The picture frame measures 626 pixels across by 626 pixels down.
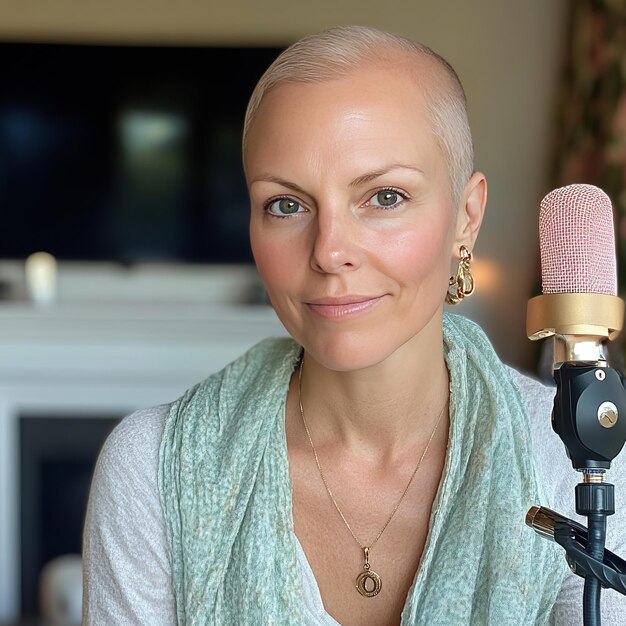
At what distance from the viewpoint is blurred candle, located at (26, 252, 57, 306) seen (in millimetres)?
3762

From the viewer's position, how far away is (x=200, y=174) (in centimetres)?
383

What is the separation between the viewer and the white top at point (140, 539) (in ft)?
3.75

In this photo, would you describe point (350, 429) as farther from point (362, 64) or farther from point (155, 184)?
point (155, 184)

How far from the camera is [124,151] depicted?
12.5 feet

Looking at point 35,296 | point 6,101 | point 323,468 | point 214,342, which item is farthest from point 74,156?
point 323,468

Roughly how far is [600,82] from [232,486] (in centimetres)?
279

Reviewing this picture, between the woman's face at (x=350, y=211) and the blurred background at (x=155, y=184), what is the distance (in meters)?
2.57

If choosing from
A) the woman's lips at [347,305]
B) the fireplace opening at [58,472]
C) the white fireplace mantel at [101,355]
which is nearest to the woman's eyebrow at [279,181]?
the woman's lips at [347,305]

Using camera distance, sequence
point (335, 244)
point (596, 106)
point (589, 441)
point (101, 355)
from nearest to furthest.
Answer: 1. point (589, 441)
2. point (335, 244)
3. point (596, 106)
4. point (101, 355)

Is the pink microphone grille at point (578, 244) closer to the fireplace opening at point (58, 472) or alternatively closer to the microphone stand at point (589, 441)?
the microphone stand at point (589, 441)

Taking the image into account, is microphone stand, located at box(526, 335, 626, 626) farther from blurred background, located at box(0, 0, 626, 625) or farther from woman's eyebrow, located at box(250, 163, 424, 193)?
blurred background, located at box(0, 0, 626, 625)

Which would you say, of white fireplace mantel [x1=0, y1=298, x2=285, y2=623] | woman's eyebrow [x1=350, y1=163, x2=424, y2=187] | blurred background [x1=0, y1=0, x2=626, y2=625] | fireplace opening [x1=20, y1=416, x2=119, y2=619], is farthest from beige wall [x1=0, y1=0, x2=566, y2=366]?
woman's eyebrow [x1=350, y1=163, x2=424, y2=187]

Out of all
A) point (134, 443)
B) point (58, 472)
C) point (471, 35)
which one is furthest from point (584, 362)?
point (471, 35)

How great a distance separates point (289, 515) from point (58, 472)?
106 inches
